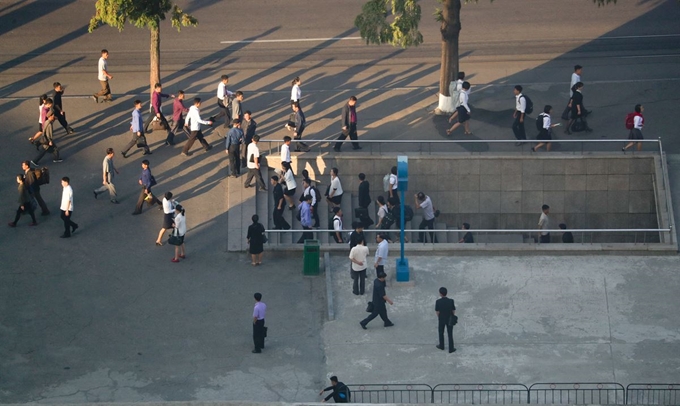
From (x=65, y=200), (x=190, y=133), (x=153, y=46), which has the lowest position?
(x=65, y=200)

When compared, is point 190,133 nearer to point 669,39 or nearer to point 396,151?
point 396,151

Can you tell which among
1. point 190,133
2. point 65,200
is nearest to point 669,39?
point 190,133

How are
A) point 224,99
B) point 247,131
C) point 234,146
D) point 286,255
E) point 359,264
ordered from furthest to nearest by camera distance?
point 224,99
point 247,131
point 234,146
point 286,255
point 359,264

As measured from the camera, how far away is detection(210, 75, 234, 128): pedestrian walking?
34.0m

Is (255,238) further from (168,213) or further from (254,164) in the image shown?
(254,164)

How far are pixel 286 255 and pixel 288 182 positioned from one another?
2.52 meters

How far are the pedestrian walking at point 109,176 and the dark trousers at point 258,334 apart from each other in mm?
7138

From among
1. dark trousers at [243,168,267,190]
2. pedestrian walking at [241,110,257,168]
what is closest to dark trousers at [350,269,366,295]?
dark trousers at [243,168,267,190]

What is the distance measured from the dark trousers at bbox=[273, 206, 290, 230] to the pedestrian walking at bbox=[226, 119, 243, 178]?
5.89 feet

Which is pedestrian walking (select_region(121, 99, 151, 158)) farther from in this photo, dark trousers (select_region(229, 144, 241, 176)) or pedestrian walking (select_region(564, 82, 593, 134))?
pedestrian walking (select_region(564, 82, 593, 134))

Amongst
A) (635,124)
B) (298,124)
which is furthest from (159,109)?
(635,124)

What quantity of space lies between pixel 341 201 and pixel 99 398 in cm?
1049

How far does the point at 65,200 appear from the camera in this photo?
97.4ft

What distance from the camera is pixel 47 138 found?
32562mm
